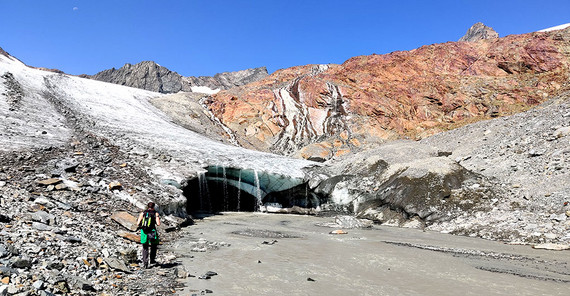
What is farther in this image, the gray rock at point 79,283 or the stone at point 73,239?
the stone at point 73,239

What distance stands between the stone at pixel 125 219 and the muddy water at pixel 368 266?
1.81 meters

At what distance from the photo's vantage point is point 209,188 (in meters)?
25.9

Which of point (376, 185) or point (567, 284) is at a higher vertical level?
point (376, 185)

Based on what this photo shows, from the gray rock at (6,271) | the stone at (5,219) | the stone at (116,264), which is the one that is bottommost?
the stone at (116,264)

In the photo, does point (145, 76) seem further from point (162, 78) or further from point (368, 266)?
point (368, 266)

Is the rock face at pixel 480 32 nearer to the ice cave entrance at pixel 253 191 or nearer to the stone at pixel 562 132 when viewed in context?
the stone at pixel 562 132

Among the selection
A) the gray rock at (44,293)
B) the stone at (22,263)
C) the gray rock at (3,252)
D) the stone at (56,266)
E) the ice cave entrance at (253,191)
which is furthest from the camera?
the ice cave entrance at (253,191)

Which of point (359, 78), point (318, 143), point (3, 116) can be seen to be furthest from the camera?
point (359, 78)

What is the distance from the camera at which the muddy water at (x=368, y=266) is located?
8039 millimetres

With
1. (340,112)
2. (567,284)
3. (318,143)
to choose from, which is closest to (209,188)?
(567,284)

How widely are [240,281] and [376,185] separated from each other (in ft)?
59.2

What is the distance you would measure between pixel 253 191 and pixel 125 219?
15.1 meters

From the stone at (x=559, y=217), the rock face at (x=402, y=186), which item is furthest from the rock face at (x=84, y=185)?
the stone at (x=559, y=217)

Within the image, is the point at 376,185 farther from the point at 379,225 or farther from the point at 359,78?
the point at 359,78
